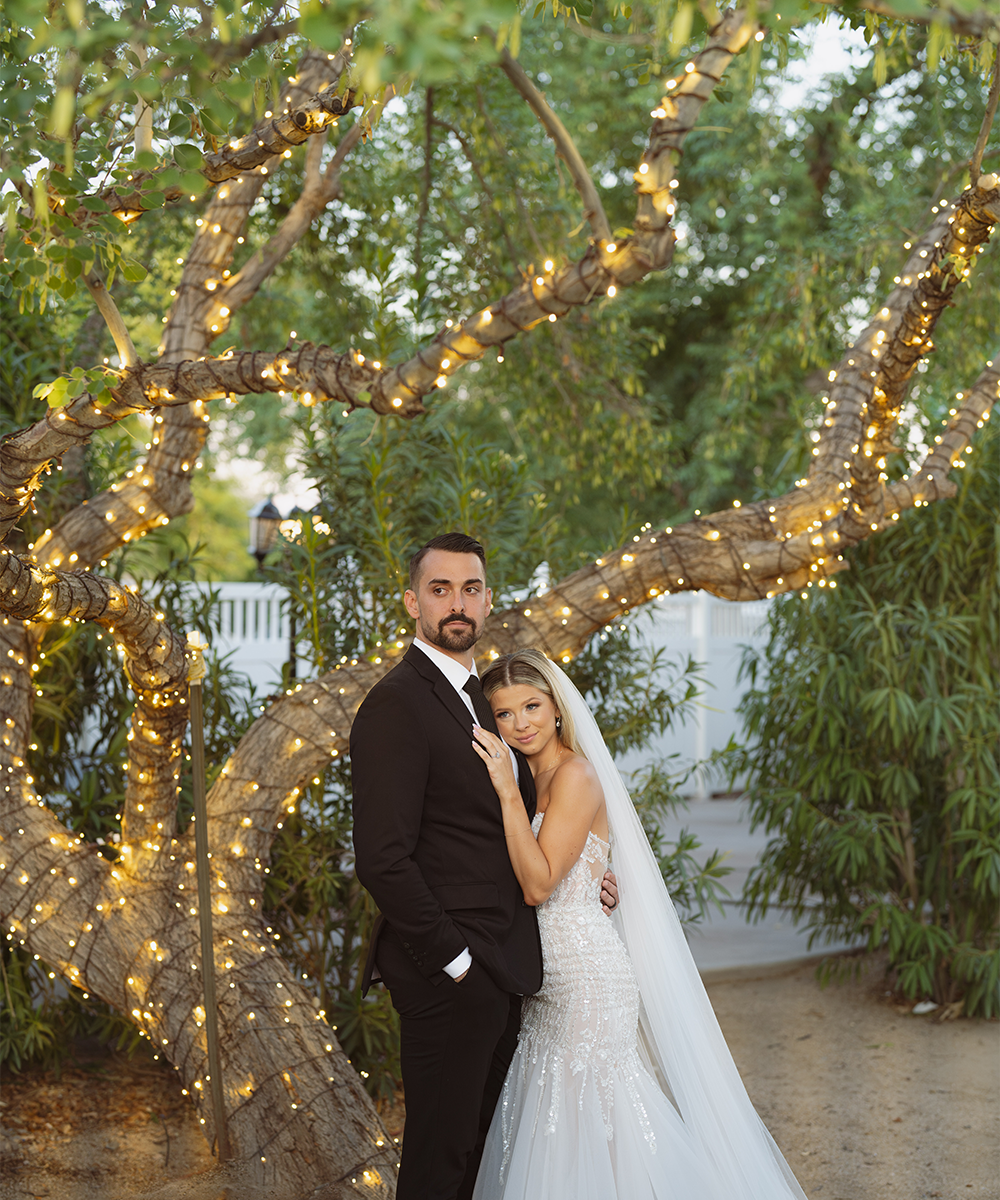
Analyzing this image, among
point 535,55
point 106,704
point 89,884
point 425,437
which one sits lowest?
point 89,884

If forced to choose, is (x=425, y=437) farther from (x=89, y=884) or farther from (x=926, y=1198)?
(x=926, y=1198)

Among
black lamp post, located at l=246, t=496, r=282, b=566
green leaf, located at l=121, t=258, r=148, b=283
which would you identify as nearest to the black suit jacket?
green leaf, located at l=121, t=258, r=148, b=283

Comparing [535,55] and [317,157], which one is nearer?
[317,157]

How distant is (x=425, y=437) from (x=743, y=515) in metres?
1.65

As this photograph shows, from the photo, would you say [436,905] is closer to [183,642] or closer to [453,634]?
[453,634]

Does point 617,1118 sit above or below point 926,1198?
above

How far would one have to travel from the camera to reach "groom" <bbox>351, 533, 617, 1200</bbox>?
233cm

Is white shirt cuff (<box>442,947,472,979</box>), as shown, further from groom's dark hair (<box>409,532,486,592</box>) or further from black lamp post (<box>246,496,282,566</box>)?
black lamp post (<box>246,496,282,566</box>)

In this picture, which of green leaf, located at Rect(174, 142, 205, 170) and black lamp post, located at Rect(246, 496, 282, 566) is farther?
black lamp post, located at Rect(246, 496, 282, 566)

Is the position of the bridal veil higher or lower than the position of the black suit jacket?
lower

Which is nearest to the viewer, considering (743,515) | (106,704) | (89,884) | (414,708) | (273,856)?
(414,708)

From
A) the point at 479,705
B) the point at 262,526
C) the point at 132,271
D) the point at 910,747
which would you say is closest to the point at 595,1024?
the point at 479,705

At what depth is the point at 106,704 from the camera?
4668mm

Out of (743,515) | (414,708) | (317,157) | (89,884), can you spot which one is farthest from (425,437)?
(414,708)
